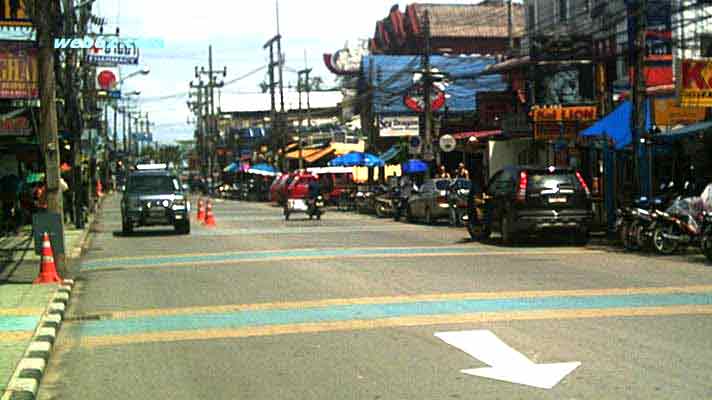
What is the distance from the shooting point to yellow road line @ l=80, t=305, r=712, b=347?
11.2m

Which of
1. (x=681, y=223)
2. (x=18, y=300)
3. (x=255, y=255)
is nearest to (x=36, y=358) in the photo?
(x=18, y=300)

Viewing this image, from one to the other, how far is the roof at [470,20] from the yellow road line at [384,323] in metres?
81.2

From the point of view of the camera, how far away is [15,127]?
28219 mm

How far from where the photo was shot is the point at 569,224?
2245cm

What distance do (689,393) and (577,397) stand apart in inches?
32.5

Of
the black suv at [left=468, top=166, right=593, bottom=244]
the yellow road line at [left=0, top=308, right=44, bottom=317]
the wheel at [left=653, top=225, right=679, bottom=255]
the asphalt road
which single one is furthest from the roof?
the yellow road line at [left=0, top=308, right=44, bottom=317]

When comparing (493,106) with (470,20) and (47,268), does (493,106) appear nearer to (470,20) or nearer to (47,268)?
(47,268)

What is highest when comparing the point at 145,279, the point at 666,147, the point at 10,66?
the point at 10,66

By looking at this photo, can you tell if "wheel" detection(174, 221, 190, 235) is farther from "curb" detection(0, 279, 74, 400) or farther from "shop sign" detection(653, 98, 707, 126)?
"curb" detection(0, 279, 74, 400)

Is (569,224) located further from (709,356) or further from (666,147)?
(709,356)

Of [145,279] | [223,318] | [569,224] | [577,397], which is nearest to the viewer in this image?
[577,397]

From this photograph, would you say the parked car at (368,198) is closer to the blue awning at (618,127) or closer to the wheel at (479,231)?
the wheel at (479,231)

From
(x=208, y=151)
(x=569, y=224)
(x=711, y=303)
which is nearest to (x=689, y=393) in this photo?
(x=711, y=303)

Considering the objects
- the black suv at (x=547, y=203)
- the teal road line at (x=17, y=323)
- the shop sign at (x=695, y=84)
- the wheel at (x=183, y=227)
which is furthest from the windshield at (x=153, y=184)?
the teal road line at (x=17, y=323)
